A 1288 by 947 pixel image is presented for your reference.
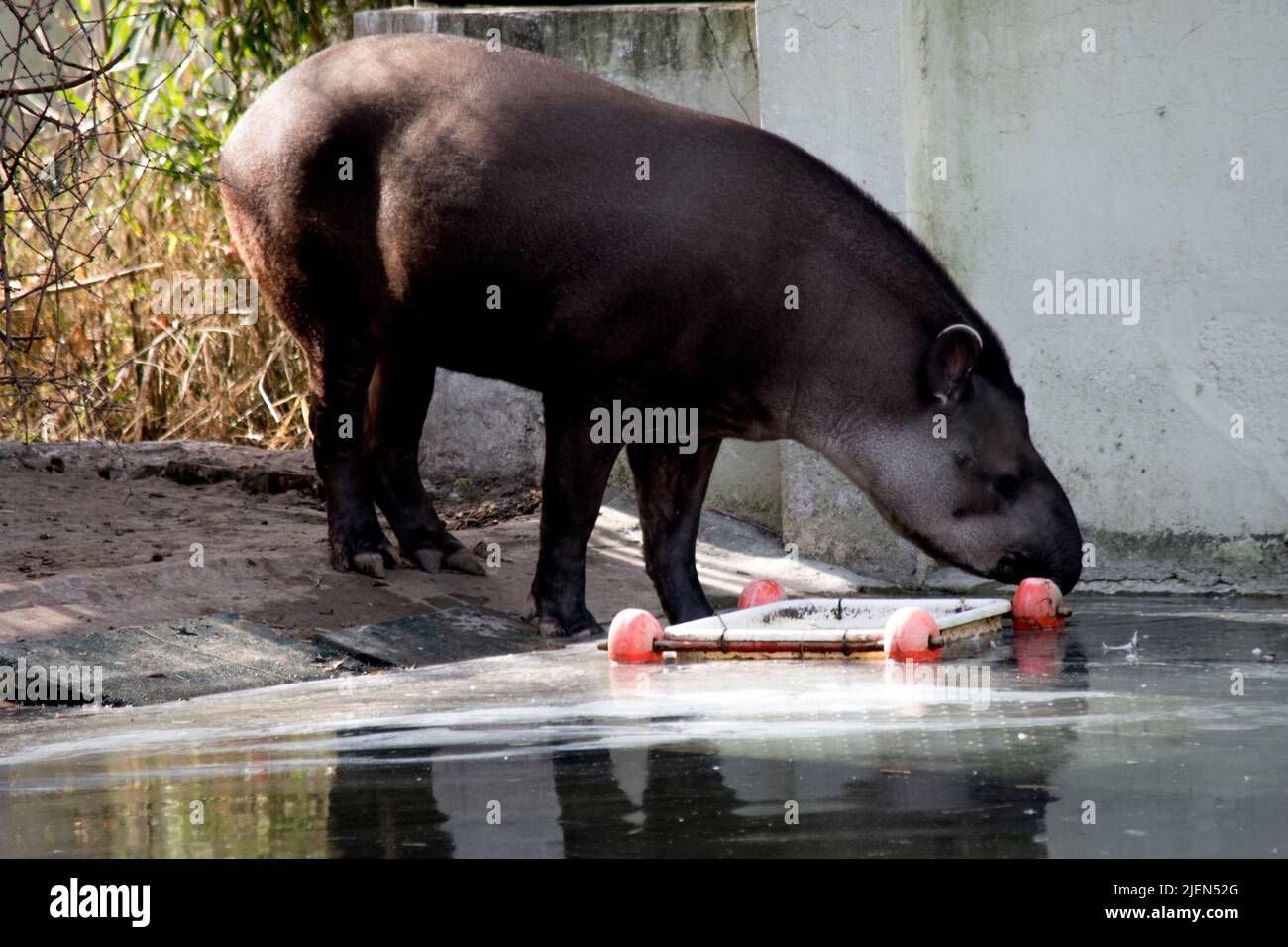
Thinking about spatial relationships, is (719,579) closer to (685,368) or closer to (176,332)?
(685,368)

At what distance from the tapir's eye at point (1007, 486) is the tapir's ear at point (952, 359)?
37 centimetres

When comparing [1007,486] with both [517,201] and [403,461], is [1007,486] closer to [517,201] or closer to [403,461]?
[517,201]

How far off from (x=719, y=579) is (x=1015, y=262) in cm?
201

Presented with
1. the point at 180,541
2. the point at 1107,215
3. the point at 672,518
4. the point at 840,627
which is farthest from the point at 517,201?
the point at 1107,215

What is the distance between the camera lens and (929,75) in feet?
29.0

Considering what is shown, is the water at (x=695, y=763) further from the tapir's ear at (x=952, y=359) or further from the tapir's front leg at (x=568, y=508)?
the tapir's ear at (x=952, y=359)

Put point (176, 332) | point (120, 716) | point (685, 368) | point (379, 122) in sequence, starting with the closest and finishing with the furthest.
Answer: point (120, 716), point (685, 368), point (379, 122), point (176, 332)

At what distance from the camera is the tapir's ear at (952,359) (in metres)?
6.91

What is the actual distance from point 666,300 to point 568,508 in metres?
0.91

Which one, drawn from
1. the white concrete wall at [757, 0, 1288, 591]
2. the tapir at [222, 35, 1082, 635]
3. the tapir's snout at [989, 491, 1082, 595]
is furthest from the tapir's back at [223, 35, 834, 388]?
the white concrete wall at [757, 0, 1288, 591]

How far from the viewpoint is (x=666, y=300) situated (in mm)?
7039

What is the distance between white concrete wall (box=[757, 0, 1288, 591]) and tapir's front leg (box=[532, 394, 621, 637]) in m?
1.82

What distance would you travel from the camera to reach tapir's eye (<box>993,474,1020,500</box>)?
7.18 m
